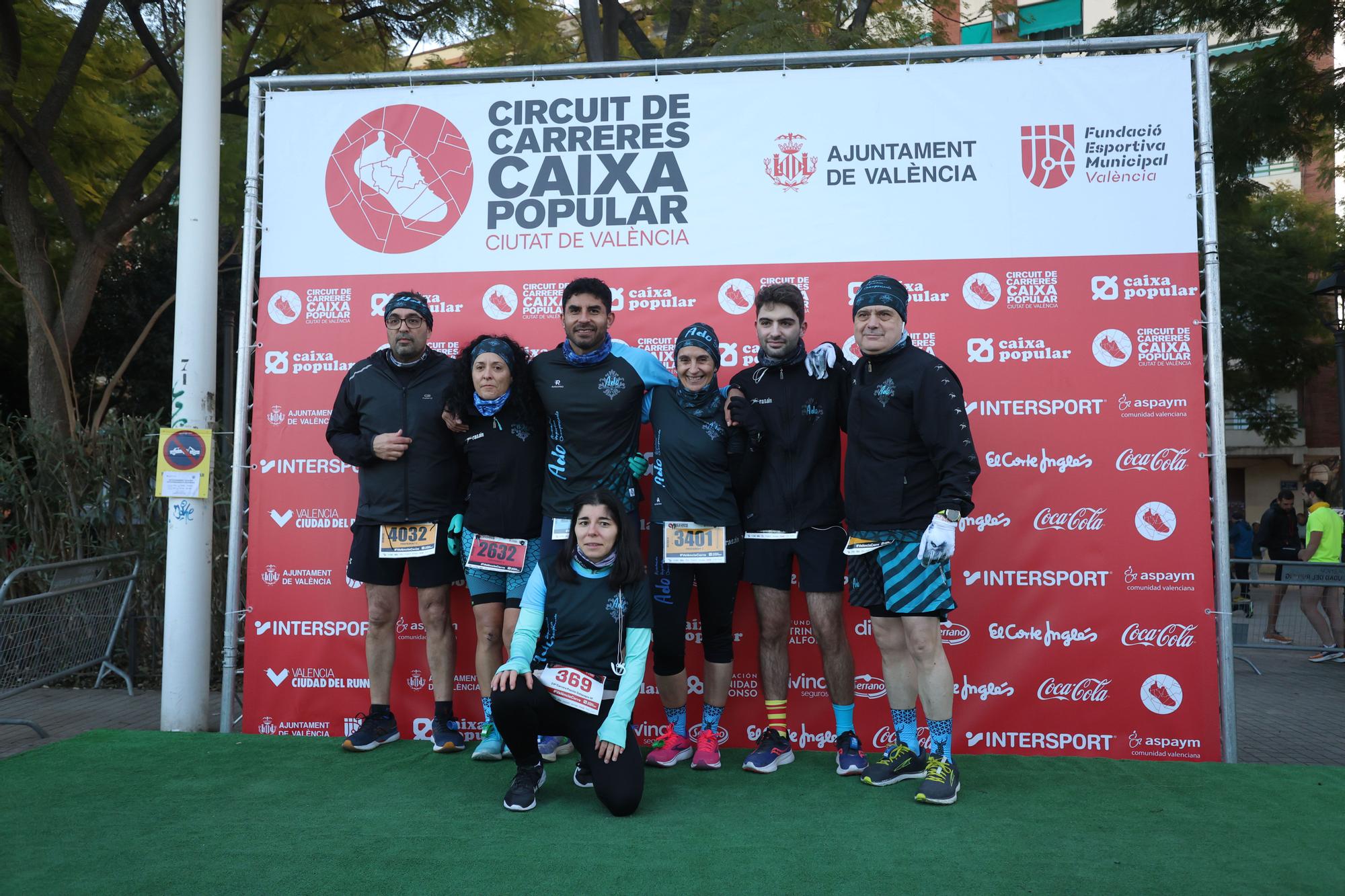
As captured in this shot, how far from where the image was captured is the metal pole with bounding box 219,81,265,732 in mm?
4812

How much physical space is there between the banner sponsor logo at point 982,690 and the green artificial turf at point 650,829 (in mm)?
319

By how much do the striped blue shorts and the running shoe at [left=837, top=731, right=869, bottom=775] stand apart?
Result: 0.66 m

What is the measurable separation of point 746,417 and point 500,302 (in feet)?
5.18

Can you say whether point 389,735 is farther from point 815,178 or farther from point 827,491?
point 815,178

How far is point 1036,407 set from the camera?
4672 millimetres

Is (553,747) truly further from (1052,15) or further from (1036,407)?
(1052,15)

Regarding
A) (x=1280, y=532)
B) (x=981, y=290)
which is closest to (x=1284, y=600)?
(x=1280, y=532)

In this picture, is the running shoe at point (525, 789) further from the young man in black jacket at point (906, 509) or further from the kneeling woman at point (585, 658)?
the young man in black jacket at point (906, 509)

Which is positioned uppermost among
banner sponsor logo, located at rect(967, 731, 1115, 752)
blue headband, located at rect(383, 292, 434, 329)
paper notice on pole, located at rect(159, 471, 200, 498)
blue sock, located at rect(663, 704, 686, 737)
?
blue headband, located at rect(383, 292, 434, 329)

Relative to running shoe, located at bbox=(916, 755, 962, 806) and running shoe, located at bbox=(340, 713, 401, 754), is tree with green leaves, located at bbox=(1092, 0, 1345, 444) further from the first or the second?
running shoe, located at bbox=(340, 713, 401, 754)

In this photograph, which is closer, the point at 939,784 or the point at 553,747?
the point at 939,784

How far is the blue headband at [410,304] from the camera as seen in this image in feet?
15.0

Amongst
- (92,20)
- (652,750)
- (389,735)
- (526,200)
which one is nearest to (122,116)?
(92,20)

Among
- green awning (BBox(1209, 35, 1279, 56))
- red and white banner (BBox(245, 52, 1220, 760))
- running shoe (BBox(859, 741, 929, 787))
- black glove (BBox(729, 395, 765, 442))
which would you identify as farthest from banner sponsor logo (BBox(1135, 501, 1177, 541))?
green awning (BBox(1209, 35, 1279, 56))
